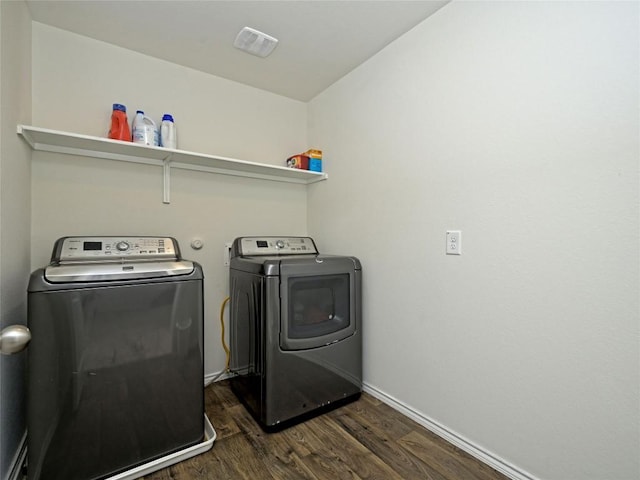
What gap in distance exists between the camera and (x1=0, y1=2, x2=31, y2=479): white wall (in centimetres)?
117

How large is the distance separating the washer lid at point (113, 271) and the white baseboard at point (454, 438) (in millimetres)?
1403

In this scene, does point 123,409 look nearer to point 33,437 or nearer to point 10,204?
point 33,437

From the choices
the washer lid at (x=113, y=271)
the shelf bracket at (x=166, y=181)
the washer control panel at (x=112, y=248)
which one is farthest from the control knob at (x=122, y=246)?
the shelf bracket at (x=166, y=181)

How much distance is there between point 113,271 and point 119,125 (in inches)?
37.7

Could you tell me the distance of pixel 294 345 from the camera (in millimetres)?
1651

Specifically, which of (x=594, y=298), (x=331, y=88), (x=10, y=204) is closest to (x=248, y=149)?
(x=331, y=88)

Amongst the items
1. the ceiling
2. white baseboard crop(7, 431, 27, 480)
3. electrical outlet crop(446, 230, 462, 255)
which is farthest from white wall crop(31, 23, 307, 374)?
electrical outlet crop(446, 230, 462, 255)

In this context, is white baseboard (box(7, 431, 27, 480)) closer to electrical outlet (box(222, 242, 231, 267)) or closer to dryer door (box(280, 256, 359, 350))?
dryer door (box(280, 256, 359, 350))

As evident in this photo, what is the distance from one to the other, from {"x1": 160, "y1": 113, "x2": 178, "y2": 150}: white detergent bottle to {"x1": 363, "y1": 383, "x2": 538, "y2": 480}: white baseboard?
2.02 metres

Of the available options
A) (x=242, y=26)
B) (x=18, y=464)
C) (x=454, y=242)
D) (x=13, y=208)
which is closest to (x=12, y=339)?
(x=13, y=208)

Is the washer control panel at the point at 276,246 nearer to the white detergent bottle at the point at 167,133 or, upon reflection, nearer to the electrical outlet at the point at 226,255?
the electrical outlet at the point at 226,255

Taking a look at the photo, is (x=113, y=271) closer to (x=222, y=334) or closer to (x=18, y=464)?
(x=18, y=464)

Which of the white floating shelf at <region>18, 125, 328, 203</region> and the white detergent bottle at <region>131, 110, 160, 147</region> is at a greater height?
the white detergent bottle at <region>131, 110, 160, 147</region>

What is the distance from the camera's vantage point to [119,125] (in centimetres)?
173
